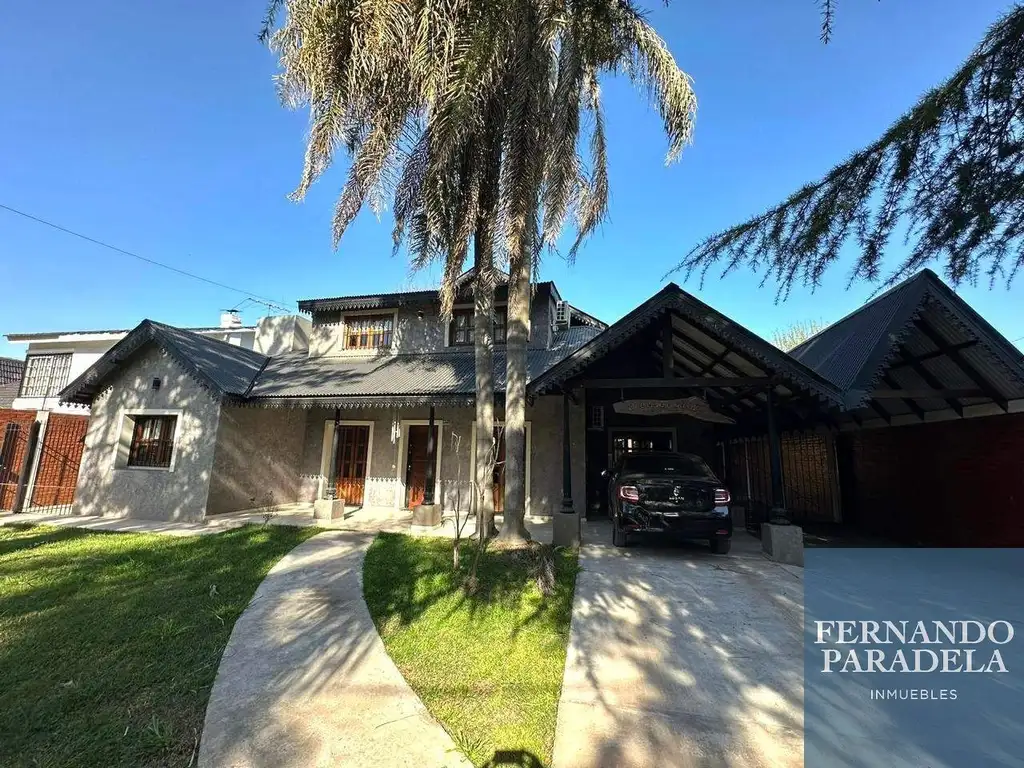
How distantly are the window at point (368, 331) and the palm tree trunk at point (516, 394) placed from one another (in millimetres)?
7506

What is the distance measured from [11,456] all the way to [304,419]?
7855 mm

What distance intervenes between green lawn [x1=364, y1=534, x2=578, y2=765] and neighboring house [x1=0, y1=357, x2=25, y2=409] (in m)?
24.8

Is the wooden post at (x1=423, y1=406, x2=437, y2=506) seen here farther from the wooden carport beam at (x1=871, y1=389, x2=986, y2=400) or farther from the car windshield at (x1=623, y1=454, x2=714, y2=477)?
the wooden carport beam at (x1=871, y1=389, x2=986, y2=400)

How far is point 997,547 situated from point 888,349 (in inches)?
166

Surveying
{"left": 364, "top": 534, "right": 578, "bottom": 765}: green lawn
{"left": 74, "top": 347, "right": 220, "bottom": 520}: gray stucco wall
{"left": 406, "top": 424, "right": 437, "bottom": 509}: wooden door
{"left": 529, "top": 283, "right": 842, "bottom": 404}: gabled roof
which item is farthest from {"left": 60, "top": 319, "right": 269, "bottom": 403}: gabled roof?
{"left": 529, "top": 283, "right": 842, "bottom": 404}: gabled roof

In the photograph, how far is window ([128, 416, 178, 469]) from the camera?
1184cm

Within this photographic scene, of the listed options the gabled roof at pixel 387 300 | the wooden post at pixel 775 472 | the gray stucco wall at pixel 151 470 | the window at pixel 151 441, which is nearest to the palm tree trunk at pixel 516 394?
the wooden post at pixel 775 472

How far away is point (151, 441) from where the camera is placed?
1202 cm

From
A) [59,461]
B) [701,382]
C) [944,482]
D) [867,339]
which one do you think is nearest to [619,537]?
[701,382]

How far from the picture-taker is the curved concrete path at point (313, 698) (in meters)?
2.88

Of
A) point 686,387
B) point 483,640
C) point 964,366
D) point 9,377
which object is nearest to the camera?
point 483,640

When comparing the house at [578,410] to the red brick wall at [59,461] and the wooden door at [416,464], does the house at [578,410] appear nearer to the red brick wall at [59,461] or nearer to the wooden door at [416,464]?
the wooden door at [416,464]

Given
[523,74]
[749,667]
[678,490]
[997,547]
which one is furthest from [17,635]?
[997,547]

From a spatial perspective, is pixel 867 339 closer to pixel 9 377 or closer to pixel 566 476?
pixel 566 476
